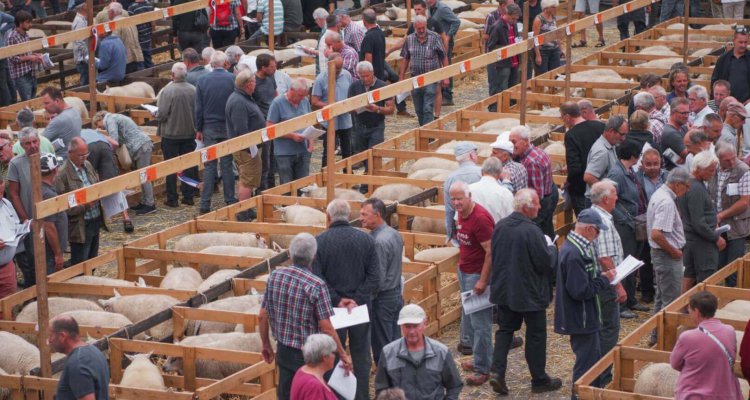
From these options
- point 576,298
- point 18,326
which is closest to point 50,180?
point 18,326

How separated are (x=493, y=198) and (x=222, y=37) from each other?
43.9 feet

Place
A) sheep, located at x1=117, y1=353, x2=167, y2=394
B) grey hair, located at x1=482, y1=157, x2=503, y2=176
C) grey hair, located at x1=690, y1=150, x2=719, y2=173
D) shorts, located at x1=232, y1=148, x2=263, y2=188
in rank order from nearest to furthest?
sheep, located at x1=117, y1=353, x2=167, y2=394
grey hair, located at x1=482, y1=157, x2=503, y2=176
grey hair, located at x1=690, y1=150, x2=719, y2=173
shorts, located at x1=232, y1=148, x2=263, y2=188

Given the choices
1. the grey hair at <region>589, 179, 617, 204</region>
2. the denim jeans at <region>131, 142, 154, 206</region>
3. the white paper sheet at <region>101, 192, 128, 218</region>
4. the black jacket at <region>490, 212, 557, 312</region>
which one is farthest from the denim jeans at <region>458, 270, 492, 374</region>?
the denim jeans at <region>131, 142, 154, 206</region>

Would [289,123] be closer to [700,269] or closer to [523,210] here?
[523,210]

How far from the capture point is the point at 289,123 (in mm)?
14109

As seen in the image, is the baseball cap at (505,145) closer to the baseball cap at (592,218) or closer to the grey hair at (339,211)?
the baseball cap at (592,218)

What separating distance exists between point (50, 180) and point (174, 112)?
4058 mm

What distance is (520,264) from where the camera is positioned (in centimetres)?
1177

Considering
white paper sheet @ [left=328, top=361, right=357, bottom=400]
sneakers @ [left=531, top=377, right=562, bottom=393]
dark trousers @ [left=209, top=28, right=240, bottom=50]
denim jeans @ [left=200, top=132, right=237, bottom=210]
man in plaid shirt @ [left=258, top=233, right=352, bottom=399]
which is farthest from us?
dark trousers @ [left=209, top=28, right=240, bottom=50]

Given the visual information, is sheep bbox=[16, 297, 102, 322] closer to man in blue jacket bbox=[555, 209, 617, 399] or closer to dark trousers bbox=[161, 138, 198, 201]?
man in blue jacket bbox=[555, 209, 617, 399]

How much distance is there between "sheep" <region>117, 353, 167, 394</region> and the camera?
36.9 feet

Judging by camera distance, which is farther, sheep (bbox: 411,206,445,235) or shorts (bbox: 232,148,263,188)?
shorts (bbox: 232,148,263,188)

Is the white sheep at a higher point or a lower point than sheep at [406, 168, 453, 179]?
higher

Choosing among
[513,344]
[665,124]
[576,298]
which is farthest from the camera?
[665,124]
